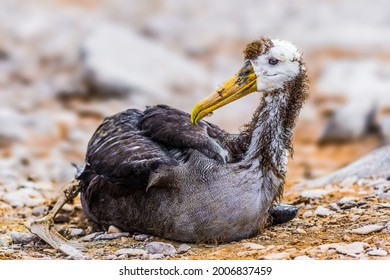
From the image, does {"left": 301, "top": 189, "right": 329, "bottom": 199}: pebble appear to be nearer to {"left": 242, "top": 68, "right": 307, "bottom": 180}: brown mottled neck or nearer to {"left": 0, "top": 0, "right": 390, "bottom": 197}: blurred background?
{"left": 242, "top": 68, "right": 307, "bottom": 180}: brown mottled neck

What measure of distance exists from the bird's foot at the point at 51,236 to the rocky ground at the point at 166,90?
0.08 metres

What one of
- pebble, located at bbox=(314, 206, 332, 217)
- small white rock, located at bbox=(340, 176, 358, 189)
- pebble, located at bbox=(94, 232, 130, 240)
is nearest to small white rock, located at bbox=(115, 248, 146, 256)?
pebble, located at bbox=(94, 232, 130, 240)

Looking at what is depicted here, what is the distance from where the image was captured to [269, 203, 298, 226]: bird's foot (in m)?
9.20

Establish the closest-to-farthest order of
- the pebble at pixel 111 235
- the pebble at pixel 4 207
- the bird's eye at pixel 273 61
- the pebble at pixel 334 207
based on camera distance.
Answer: the bird's eye at pixel 273 61 → the pebble at pixel 111 235 → the pebble at pixel 334 207 → the pebble at pixel 4 207

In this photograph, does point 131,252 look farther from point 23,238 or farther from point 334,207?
point 334,207

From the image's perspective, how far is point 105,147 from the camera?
30.6ft

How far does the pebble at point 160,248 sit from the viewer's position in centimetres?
845

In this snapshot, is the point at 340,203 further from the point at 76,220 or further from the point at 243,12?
the point at 243,12

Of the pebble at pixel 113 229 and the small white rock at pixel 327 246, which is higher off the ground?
the pebble at pixel 113 229

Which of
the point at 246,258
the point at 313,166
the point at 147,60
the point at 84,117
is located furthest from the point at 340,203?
the point at 147,60

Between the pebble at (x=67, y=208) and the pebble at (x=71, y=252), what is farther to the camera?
the pebble at (x=67, y=208)

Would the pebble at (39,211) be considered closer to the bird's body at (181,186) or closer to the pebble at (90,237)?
the pebble at (90,237)

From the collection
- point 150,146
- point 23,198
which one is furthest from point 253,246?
point 23,198

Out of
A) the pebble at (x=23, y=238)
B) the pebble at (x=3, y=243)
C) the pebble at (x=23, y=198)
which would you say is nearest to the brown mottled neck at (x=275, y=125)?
the pebble at (x=23, y=238)
